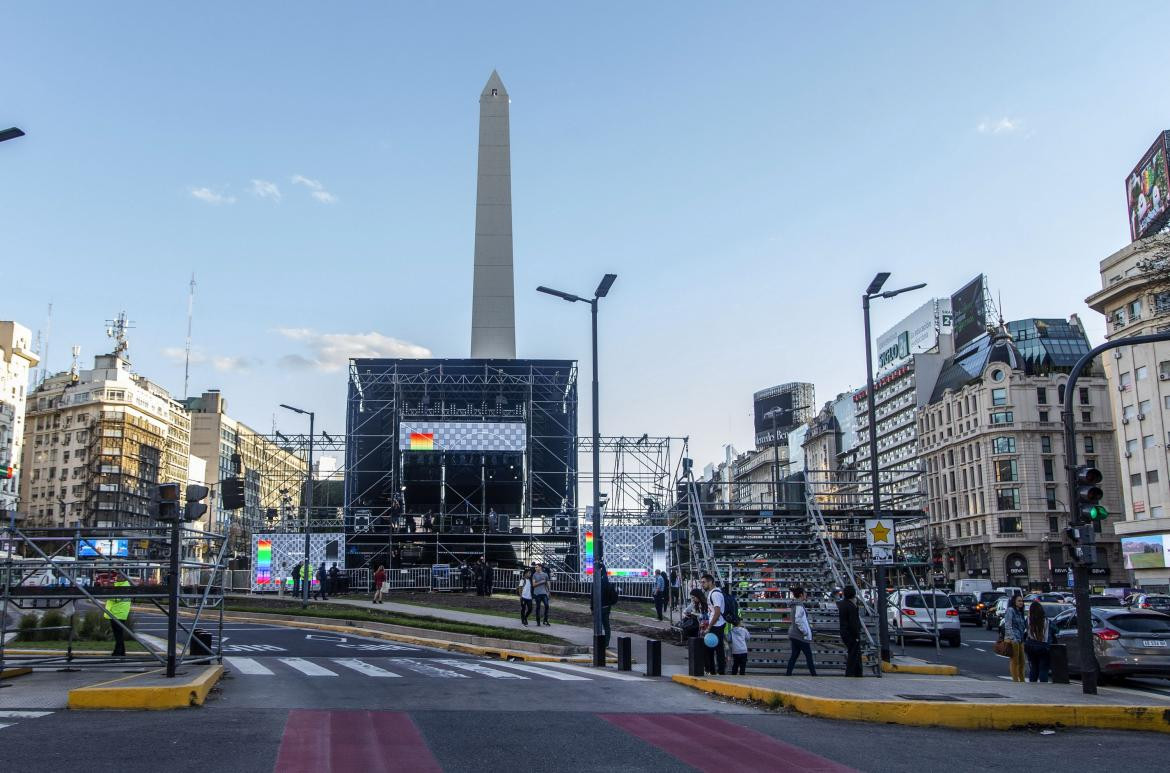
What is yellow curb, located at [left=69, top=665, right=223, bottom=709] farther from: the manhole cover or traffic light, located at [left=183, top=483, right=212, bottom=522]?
the manhole cover

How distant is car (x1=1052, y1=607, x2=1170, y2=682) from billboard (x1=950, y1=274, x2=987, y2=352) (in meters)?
91.3

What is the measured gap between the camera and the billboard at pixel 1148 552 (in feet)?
208

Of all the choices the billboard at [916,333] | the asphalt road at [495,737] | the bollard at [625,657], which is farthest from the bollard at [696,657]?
the billboard at [916,333]

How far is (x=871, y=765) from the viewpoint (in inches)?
356

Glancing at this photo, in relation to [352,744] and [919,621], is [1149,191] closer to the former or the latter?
[919,621]

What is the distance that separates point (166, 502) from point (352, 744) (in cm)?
528

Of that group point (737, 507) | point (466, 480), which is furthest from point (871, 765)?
point (466, 480)

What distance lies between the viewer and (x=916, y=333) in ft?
389

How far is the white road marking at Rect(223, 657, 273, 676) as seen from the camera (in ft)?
53.5

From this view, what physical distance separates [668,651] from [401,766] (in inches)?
578

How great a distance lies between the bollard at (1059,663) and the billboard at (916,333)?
10444cm

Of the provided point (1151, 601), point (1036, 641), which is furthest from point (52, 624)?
point (1151, 601)

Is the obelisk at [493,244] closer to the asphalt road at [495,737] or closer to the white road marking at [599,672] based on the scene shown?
the white road marking at [599,672]

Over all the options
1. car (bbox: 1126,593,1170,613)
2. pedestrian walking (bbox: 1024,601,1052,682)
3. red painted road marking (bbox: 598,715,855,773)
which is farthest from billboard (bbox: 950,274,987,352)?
red painted road marking (bbox: 598,715,855,773)
